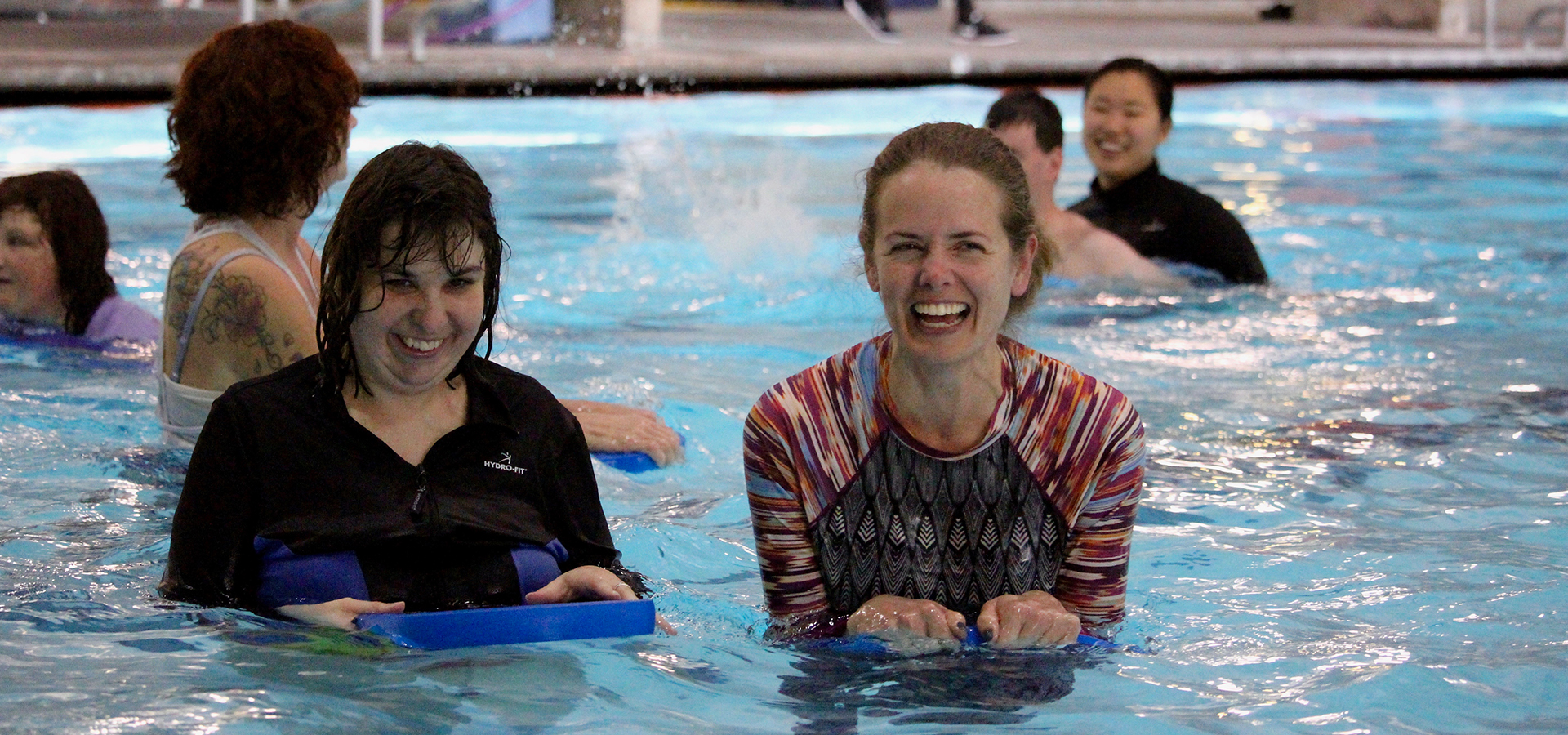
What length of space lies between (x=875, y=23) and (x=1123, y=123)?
8.66 m

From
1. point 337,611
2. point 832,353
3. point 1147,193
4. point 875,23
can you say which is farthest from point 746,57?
point 337,611

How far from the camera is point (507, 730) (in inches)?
91.4

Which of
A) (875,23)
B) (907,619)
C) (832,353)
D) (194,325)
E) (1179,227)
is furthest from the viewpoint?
(875,23)

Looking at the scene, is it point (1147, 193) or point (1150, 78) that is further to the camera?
point (1147, 193)

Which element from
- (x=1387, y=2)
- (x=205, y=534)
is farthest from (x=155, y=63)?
(x=1387, y=2)

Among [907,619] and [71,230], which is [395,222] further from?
[71,230]

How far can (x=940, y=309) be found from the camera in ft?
7.89

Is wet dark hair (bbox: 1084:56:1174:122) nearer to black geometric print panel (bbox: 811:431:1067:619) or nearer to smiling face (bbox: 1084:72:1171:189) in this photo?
smiling face (bbox: 1084:72:1171:189)

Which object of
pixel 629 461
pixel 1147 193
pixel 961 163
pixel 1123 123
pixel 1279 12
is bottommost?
pixel 629 461

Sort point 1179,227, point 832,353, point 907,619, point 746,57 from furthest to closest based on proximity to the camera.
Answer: point 746,57 → point 1179,227 → point 832,353 → point 907,619

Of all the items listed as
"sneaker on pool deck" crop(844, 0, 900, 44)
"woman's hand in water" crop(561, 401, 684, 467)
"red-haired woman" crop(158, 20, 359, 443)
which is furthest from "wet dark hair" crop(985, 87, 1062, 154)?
"sneaker on pool deck" crop(844, 0, 900, 44)

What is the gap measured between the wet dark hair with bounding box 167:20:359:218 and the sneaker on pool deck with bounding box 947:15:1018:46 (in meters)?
11.3

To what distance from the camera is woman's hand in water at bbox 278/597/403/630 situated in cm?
236

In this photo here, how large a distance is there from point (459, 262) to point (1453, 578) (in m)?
2.18
